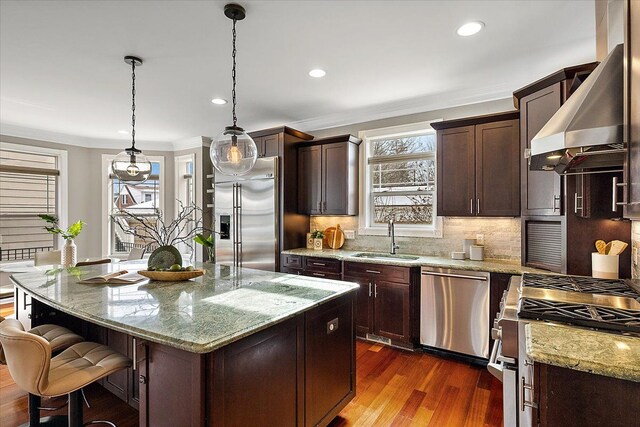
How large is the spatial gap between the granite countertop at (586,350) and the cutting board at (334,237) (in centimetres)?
324

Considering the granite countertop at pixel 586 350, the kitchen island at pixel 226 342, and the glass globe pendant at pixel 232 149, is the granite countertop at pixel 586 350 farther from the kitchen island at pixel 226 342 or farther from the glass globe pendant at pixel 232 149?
the glass globe pendant at pixel 232 149

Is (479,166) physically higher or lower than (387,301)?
higher

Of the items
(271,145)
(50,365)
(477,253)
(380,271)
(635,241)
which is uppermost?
(271,145)

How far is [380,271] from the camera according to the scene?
3.54 m

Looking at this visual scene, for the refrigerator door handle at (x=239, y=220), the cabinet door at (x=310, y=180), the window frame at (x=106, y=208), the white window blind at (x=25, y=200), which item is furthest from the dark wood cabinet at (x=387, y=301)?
the white window blind at (x=25, y=200)

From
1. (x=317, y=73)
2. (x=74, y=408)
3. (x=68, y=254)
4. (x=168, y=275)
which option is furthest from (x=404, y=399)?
(x=68, y=254)

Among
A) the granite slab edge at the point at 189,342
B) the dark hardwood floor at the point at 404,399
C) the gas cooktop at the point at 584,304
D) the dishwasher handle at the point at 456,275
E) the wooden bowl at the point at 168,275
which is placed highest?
the gas cooktop at the point at 584,304

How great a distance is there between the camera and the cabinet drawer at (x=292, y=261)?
4164mm

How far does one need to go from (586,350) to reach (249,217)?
157 inches

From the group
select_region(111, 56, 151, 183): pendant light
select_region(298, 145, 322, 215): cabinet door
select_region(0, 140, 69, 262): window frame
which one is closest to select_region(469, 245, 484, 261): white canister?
select_region(298, 145, 322, 215): cabinet door

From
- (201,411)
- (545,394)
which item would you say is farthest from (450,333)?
(201,411)

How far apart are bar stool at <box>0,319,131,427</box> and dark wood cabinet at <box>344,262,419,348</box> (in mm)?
2435

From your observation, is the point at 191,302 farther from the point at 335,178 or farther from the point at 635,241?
the point at 635,241

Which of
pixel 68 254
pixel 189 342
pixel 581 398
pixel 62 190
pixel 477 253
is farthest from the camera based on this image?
pixel 62 190
